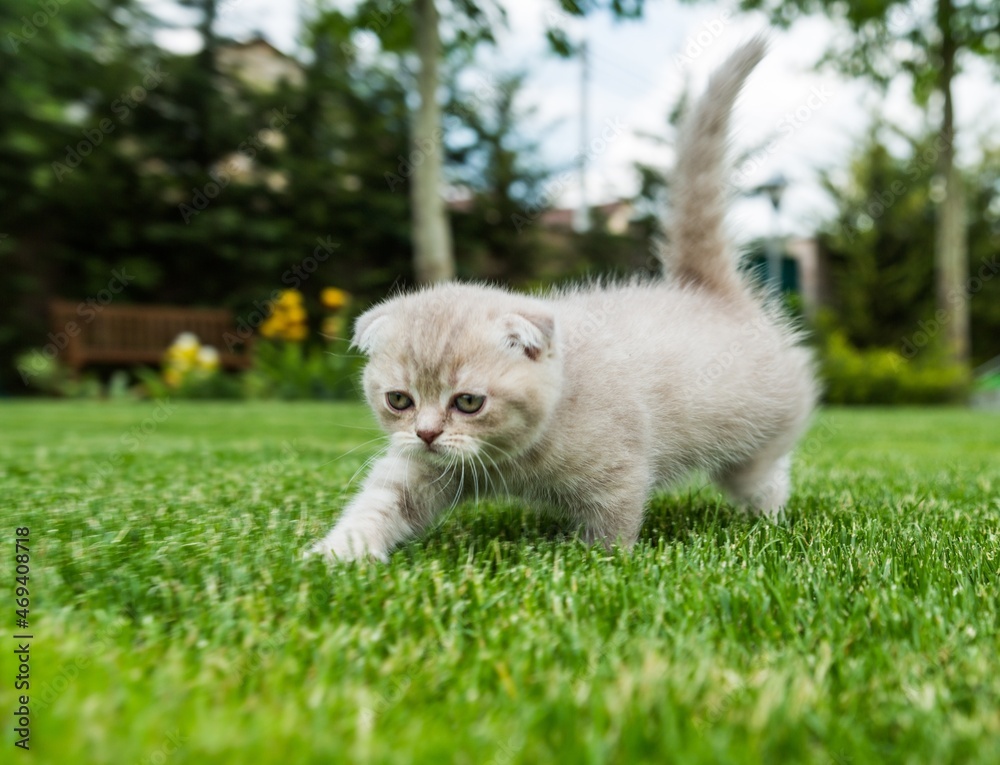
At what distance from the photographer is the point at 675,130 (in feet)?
7.82

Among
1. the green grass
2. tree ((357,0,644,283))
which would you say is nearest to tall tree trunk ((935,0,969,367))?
tree ((357,0,644,283))

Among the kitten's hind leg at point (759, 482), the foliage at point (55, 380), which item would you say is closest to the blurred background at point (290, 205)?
the foliage at point (55, 380)

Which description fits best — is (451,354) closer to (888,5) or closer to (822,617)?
(822,617)

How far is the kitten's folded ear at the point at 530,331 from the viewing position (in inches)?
64.5

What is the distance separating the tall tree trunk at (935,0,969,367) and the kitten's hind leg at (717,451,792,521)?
965cm

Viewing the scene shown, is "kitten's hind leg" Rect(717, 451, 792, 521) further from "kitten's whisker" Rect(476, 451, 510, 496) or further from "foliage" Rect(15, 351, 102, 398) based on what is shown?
"foliage" Rect(15, 351, 102, 398)

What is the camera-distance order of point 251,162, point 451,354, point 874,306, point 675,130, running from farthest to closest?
1. point 874,306
2. point 251,162
3. point 675,130
4. point 451,354

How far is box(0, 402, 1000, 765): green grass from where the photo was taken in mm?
742

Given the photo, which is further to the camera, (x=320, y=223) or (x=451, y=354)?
(x=320, y=223)

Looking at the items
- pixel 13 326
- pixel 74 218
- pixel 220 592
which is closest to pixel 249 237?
pixel 74 218

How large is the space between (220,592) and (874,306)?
14189 millimetres

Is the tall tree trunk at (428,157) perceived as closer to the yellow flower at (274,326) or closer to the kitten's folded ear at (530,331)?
the yellow flower at (274,326)

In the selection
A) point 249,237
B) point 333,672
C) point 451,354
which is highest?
point 249,237

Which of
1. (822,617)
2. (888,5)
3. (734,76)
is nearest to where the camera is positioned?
(822,617)
